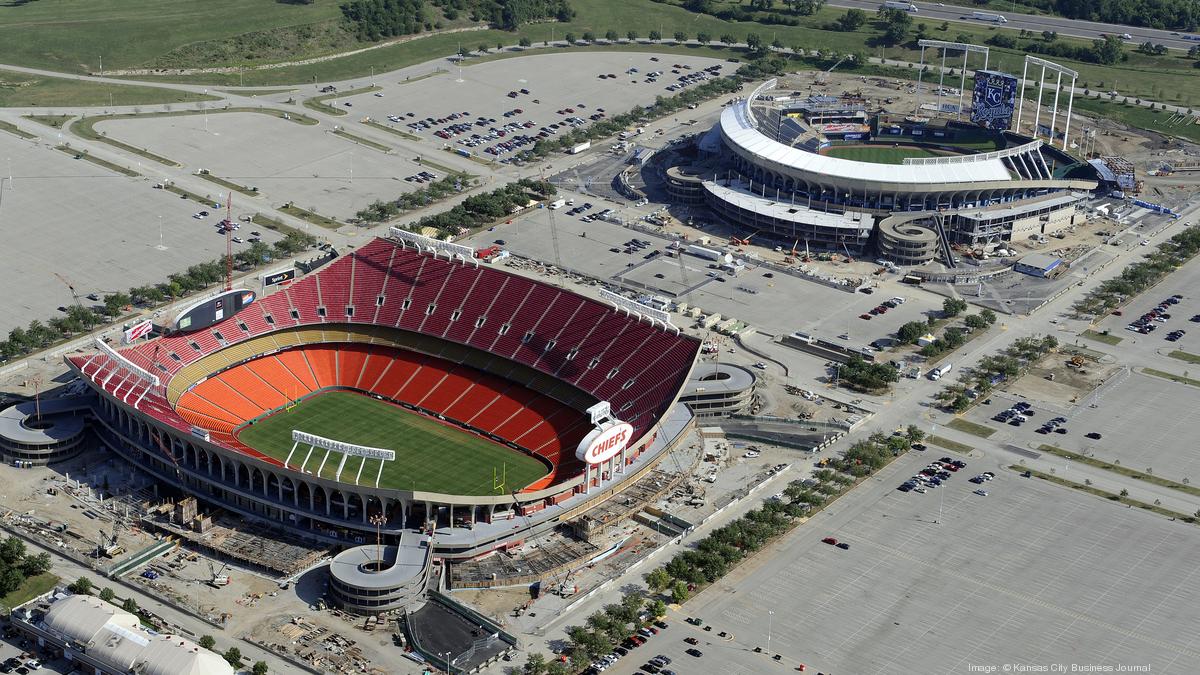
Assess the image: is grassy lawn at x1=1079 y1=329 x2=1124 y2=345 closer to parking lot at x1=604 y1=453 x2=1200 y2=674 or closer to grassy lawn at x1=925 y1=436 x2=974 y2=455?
grassy lawn at x1=925 y1=436 x2=974 y2=455

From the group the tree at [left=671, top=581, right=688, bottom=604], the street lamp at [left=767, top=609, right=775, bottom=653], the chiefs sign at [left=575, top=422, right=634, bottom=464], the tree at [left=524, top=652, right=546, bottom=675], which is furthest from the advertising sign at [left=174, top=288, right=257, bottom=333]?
the street lamp at [left=767, top=609, right=775, bottom=653]

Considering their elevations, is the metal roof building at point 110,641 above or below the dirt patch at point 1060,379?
below

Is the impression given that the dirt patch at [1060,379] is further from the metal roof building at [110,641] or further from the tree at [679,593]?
the metal roof building at [110,641]

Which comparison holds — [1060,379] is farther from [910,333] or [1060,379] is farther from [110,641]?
[110,641]

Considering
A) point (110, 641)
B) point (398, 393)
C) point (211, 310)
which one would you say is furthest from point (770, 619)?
point (211, 310)

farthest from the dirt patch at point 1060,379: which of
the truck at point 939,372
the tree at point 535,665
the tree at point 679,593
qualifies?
the tree at point 535,665
